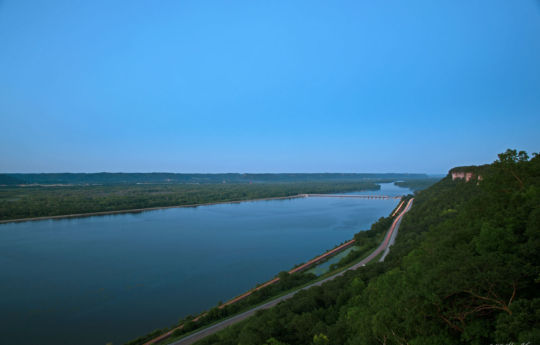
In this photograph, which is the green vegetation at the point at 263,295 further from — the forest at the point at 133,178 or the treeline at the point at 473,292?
the forest at the point at 133,178

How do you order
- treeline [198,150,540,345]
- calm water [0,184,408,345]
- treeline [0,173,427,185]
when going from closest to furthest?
1. treeline [198,150,540,345]
2. calm water [0,184,408,345]
3. treeline [0,173,427,185]

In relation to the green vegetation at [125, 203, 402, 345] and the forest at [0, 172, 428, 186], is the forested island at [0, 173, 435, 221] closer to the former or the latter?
the forest at [0, 172, 428, 186]

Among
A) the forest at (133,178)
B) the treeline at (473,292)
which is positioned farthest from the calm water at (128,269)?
the forest at (133,178)

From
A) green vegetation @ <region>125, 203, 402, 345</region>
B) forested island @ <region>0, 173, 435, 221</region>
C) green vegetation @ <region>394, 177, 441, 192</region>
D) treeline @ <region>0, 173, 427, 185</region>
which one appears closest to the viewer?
green vegetation @ <region>125, 203, 402, 345</region>

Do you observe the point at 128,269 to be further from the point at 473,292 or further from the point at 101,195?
the point at 101,195

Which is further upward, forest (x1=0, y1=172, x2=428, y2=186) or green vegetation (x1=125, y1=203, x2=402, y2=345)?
forest (x1=0, y1=172, x2=428, y2=186)

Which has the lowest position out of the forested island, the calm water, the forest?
the calm water

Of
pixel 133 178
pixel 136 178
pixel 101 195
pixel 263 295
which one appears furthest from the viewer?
pixel 136 178

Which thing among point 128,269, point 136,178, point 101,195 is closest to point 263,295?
point 128,269

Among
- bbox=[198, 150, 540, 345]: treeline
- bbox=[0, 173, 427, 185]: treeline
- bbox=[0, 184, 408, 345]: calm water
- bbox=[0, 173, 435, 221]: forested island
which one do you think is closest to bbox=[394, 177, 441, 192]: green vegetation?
bbox=[0, 173, 435, 221]: forested island

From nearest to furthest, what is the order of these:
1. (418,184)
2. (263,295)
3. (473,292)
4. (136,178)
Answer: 1. (473,292)
2. (263,295)
3. (418,184)
4. (136,178)
